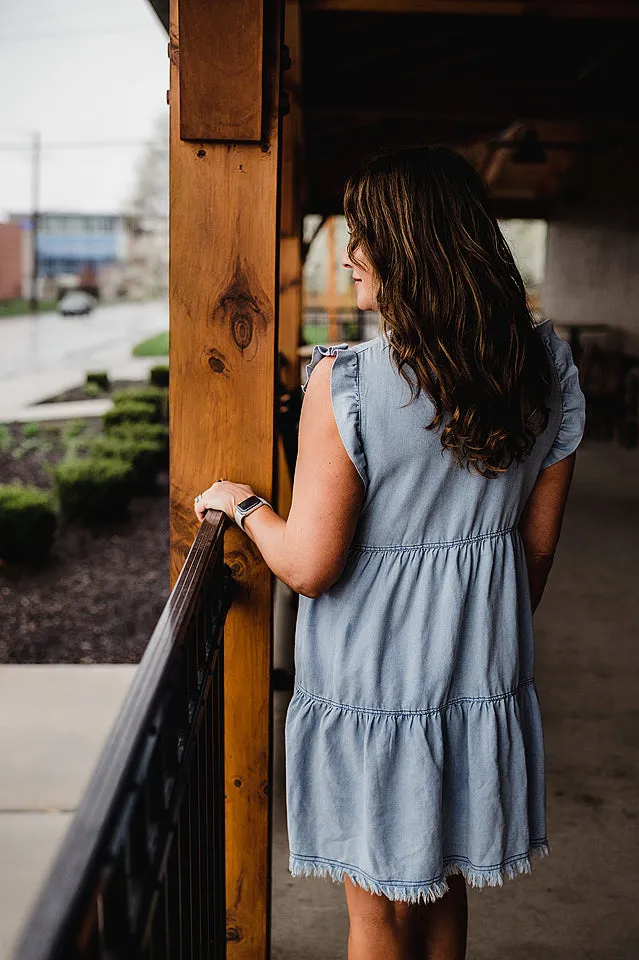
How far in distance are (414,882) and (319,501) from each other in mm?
576

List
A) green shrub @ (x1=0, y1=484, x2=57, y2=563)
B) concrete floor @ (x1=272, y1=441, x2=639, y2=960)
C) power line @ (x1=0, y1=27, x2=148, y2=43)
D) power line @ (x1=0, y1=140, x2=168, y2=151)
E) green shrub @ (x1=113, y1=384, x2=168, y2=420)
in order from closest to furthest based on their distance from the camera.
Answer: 1. concrete floor @ (x1=272, y1=441, x2=639, y2=960)
2. green shrub @ (x1=0, y1=484, x2=57, y2=563)
3. green shrub @ (x1=113, y1=384, x2=168, y2=420)
4. power line @ (x1=0, y1=140, x2=168, y2=151)
5. power line @ (x1=0, y1=27, x2=148, y2=43)

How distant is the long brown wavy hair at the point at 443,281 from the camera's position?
123cm

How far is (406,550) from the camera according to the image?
1.35 m

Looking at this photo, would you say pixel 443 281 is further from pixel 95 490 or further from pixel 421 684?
pixel 95 490

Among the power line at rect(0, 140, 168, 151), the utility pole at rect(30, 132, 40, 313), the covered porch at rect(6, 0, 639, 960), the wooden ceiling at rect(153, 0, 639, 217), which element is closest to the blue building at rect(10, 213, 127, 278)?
the utility pole at rect(30, 132, 40, 313)

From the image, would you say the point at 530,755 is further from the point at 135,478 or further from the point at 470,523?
the point at 135,478

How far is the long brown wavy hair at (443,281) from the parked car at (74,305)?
22.9 m

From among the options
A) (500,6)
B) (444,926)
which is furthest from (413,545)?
(500,6)

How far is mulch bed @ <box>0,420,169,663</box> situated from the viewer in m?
6.61

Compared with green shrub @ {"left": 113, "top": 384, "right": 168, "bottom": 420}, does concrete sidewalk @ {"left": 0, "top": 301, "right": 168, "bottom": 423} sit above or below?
above

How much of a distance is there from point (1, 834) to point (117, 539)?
617 centimetres

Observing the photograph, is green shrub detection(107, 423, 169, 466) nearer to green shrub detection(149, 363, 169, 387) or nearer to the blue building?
green shrub detection(149, 363, 169, 387)

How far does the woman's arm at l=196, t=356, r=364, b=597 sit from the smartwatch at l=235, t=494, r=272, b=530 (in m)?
0.17

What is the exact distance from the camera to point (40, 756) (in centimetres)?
345
